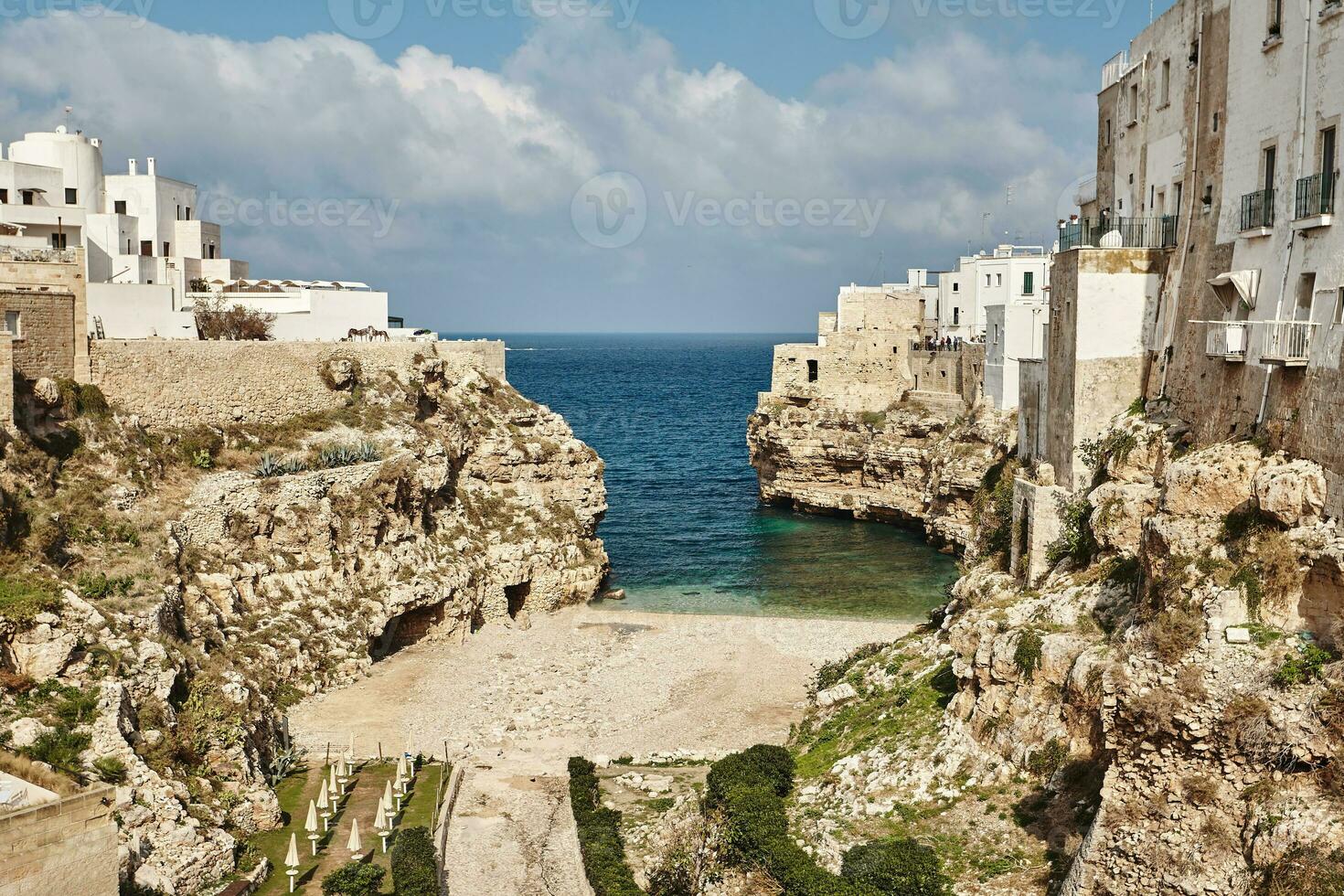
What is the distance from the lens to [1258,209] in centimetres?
2036

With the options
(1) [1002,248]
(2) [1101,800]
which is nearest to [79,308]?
(2) [1101,800]

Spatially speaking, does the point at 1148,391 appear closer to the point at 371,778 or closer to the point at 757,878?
the point at 757,878

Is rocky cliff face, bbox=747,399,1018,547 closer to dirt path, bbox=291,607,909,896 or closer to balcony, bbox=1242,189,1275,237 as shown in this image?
dirt path, bbox=291,607,909,896

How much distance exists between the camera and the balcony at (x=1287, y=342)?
17.8 metres

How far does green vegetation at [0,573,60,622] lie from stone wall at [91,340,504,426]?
478 inches

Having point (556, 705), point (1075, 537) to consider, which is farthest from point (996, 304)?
point (1075, 537)

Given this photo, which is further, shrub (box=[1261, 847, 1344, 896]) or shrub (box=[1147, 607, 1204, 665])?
shrub (box=[1147, 607, 1204, 665])

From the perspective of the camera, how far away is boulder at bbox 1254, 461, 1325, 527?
16219mm

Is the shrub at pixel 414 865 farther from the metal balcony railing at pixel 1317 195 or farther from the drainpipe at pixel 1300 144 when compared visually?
the metal balcony railing at pixel 1317 195

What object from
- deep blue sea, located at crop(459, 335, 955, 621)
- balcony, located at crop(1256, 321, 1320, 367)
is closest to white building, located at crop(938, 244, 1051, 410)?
deep blue sea, located at crop(459, 335, 955, 621)

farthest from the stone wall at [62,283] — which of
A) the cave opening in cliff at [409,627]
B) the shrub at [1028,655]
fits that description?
the shrub at [1028,655]

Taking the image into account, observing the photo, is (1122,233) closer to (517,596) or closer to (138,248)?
(517,596)

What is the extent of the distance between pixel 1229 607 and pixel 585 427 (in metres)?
94.2

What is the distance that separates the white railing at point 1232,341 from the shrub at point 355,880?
54.5 feet
